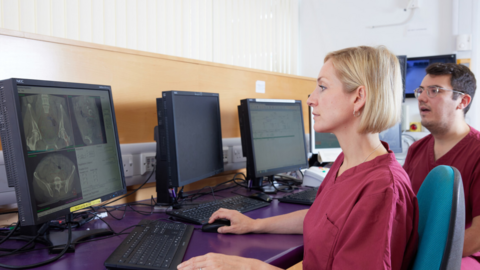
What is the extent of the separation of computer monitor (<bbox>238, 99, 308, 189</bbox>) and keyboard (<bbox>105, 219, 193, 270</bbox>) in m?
0.67

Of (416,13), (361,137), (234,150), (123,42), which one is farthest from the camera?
(416,13)

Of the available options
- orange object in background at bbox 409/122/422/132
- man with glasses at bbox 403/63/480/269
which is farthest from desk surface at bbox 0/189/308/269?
orange object in background at bbox 409/122/422/132

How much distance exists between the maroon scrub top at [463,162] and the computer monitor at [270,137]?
22.5 inches

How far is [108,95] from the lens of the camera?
1103mm

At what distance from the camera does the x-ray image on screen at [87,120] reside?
3.16 ft

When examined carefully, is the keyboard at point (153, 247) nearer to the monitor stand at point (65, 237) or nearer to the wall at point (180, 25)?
the monitor stand at point (65, 237)

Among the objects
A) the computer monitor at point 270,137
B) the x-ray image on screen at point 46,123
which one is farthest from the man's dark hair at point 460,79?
the x-ray image on screen at point 46,123

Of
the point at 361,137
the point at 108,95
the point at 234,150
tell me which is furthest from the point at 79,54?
the point at 361,137

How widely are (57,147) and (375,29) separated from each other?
3.23 m

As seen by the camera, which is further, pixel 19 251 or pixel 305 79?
pixel 305 79

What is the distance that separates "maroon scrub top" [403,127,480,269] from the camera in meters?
1.27

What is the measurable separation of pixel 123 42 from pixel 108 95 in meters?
1.43

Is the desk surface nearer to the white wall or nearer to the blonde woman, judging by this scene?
the blonde woman

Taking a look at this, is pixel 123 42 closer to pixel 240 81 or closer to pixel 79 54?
pixel 240 81
